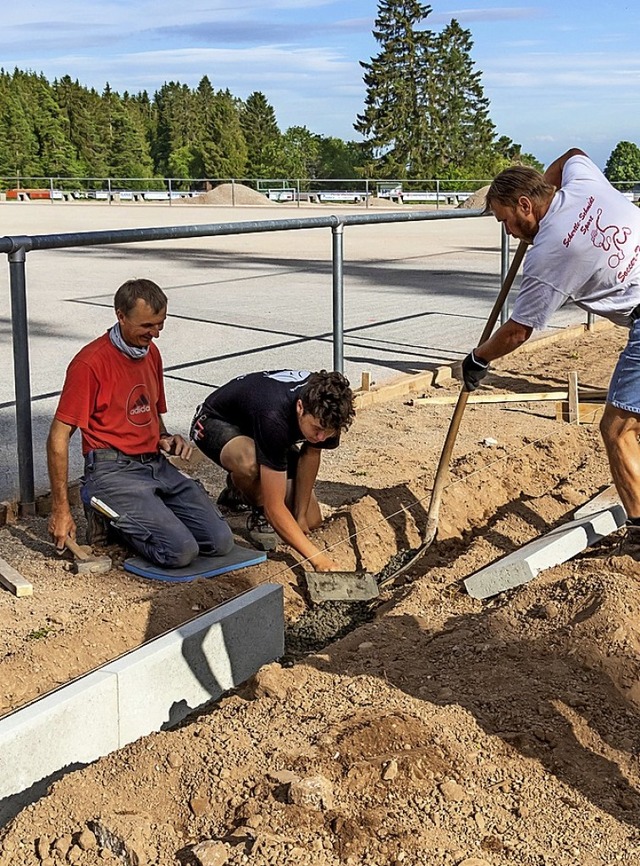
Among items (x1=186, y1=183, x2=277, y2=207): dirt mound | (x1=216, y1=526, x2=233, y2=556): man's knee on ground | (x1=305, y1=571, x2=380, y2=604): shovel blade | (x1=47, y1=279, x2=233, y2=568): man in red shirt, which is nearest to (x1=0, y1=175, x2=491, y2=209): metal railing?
(x1=186, y1=183, x2=277, y2=207): dirt mound

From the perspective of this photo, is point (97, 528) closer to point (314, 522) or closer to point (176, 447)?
point (176, 447)

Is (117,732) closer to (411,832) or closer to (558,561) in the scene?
(411,832)

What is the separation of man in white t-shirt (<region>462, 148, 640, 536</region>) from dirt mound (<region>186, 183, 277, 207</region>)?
1695 inches

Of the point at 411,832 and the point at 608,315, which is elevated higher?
the point at 608,315

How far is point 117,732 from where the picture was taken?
11.9ft

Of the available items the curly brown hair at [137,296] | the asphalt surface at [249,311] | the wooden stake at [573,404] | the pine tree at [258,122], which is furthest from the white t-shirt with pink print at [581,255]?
the pine tree at [258,122]

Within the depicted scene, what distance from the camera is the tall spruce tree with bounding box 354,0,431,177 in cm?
8156

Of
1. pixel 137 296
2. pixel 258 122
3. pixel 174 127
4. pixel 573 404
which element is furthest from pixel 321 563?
pixel 174 127

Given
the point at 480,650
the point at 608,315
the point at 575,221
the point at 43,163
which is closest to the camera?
the point at 480,650

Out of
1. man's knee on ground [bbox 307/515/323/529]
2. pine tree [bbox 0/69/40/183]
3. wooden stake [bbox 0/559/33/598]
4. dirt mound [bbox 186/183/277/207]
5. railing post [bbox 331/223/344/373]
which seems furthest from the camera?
pine tree [bbox 0/69/40/183]

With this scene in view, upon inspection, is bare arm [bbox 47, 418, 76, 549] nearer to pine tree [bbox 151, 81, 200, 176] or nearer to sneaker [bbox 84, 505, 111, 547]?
sneaker [bbox 84, 505, 111, 547]

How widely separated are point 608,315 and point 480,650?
1.97m

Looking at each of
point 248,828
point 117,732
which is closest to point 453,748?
point 248,828

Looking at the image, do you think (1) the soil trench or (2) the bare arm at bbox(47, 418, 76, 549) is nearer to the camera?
(1) the soil trench
